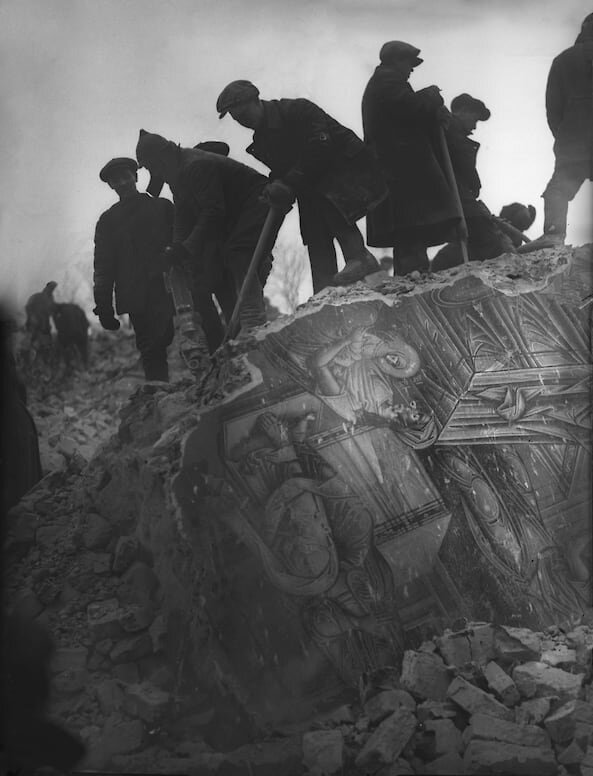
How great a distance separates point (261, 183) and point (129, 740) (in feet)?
10.5

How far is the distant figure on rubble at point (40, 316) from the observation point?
Answer: 21.2 ft

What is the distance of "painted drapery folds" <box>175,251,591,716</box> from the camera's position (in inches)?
188

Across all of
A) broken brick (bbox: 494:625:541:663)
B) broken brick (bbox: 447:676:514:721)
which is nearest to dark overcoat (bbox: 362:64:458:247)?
broken brick (bbox: 494:625:541:663)

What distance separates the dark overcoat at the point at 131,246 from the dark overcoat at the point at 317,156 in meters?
0.70

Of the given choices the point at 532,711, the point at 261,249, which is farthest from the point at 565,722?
the point at 261,249

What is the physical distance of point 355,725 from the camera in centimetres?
459

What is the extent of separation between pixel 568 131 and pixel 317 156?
1.63 metres

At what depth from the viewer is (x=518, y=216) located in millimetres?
7039

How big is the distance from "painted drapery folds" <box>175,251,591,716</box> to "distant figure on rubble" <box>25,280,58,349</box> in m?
1.94

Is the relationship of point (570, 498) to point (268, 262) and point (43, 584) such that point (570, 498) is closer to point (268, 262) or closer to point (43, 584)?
point (268, 262)

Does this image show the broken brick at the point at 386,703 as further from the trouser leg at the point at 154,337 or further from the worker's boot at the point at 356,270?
the trouser leg at the point at 154,337

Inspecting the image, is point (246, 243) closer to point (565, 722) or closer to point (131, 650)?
point (131, 650)

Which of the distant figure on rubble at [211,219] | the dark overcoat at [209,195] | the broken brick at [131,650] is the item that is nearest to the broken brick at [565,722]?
the broken brick at [131,650]

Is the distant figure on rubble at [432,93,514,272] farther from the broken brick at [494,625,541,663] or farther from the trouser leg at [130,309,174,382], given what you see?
the broken brick at [494,625,541,663]
